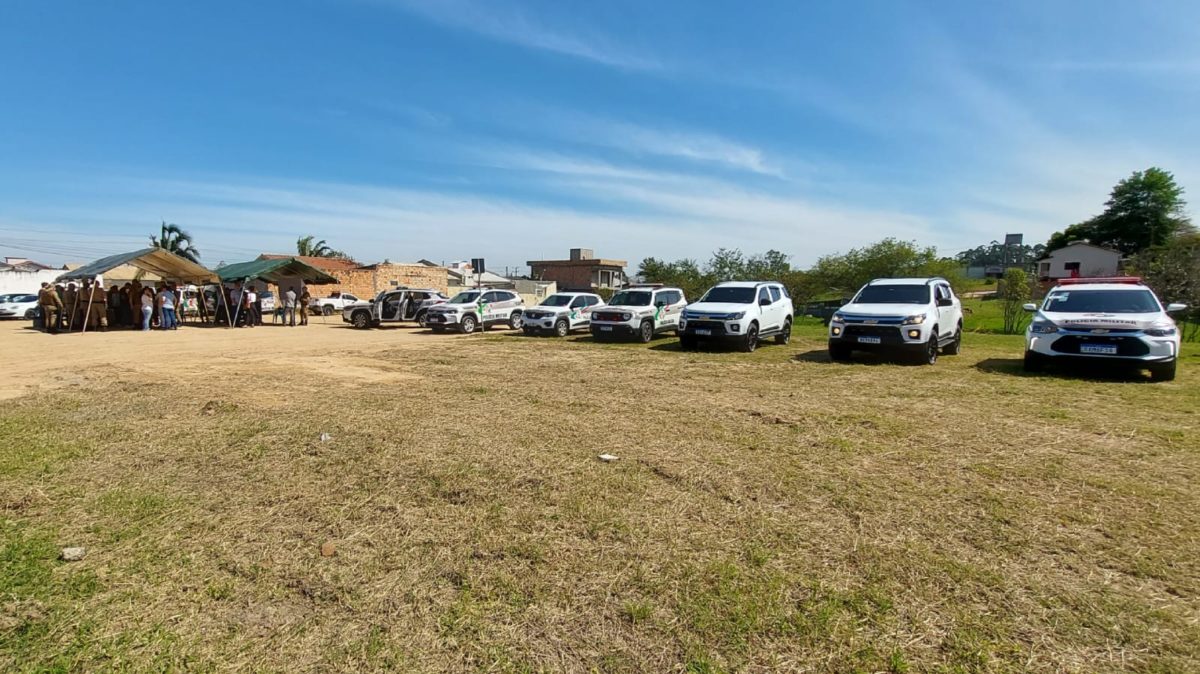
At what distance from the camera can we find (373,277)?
40438mm

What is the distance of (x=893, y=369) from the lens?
9805mm

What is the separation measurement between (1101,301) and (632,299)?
1011 centimetres

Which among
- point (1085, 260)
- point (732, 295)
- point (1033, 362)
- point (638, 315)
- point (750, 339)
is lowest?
point (1033, 362)

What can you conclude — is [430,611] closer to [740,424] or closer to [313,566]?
[313,566]

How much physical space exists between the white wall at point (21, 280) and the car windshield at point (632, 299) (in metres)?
37.9

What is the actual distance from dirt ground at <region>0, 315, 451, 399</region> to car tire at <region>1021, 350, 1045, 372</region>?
10.7 m

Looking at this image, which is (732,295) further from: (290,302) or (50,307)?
(50,307)

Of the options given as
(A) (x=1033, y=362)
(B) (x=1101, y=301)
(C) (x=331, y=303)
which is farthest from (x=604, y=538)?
(C) (x=331, y=303)

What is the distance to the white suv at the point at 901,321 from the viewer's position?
10133 millimetres

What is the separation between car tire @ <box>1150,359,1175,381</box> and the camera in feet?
26.6

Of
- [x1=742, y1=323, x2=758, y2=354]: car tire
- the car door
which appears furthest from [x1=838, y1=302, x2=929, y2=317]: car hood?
[x1=742, y1=323, x2=758, y2=354]: car tire

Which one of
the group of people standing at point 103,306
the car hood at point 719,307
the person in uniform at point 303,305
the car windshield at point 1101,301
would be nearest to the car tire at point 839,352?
the car hood at point 719,307

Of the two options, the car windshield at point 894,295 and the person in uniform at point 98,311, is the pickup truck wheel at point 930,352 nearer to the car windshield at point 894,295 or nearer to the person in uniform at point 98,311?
the car windshield at point 894,295

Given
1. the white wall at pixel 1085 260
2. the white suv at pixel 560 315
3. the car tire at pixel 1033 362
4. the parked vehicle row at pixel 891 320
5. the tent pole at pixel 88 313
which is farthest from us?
the white wall at pixel 1085 260
